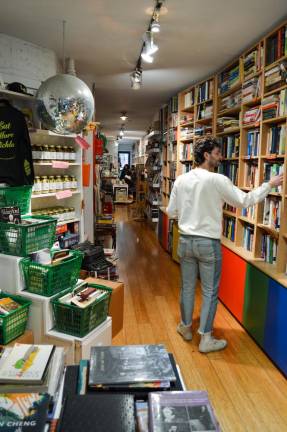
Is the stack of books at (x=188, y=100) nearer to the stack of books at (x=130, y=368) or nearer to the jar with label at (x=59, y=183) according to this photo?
the jar with label at (x=59, y=183)

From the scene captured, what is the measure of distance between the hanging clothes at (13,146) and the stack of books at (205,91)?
8.07 feet

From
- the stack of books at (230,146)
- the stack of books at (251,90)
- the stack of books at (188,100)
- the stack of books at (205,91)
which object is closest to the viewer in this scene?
the stack of books at (251,90)

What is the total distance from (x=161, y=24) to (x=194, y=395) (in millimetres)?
2681

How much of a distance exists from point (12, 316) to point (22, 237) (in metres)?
0.47

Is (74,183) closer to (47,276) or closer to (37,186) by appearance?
(37,186)

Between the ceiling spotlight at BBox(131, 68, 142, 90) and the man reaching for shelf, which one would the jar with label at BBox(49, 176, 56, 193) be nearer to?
the man reaching for shelf

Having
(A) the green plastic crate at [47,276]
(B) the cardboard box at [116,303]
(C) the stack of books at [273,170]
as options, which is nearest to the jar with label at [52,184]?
(B) the cardboard box at [116,303]

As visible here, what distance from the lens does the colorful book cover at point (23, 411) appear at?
823 millimetres

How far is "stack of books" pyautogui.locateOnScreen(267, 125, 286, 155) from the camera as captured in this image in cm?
256

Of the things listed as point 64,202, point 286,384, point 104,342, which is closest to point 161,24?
point 64,202

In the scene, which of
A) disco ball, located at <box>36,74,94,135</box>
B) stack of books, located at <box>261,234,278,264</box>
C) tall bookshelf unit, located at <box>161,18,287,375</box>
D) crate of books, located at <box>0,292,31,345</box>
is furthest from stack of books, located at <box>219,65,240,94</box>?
crate of books, located at <box>0,292,31,345</box>

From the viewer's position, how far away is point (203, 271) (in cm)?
262

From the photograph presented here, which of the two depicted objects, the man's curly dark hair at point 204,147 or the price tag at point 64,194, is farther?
the price tag at point 64,194

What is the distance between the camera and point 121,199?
12.7 m
